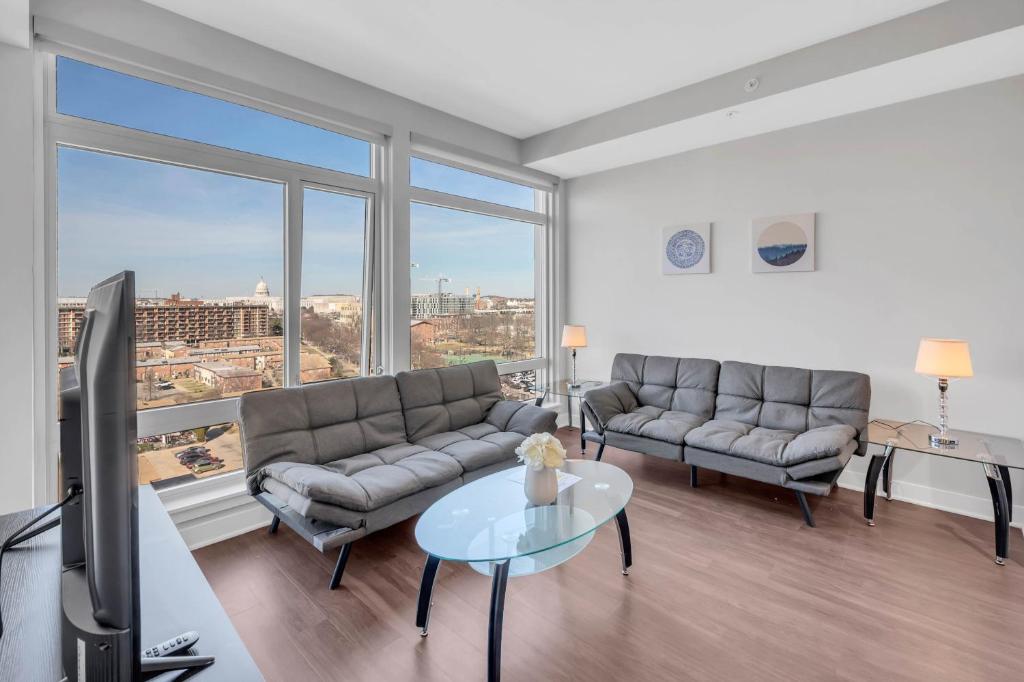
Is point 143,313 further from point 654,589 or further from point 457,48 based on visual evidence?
point 654,589

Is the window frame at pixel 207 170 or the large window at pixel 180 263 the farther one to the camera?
the large window at pixel 180 263

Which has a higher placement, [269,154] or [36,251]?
[269,154]

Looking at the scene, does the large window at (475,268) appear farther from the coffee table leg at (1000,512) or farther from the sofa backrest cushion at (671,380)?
the coffee table leg at (1000,512)

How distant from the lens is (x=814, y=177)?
12.3ft

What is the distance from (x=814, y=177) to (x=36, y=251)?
482 cm

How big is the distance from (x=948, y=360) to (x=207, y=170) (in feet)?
14.7

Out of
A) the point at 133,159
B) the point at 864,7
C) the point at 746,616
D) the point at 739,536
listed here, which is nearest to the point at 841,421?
the point at 739,536

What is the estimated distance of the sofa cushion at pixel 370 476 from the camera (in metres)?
2.34

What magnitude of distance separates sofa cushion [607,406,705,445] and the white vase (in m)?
1.52

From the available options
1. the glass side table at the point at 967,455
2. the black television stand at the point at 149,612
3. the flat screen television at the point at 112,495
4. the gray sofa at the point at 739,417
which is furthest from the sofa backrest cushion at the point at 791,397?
the flat screen television at the point at 112,495

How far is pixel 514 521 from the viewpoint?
7.02 feet

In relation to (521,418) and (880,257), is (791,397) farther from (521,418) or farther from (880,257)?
(521,418)

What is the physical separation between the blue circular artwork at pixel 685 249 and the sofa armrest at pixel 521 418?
1938 millimetres

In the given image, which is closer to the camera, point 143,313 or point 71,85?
point 71,85
